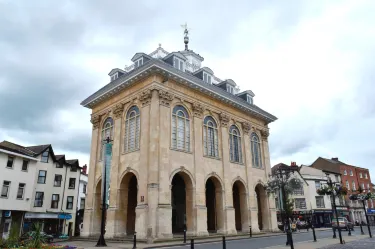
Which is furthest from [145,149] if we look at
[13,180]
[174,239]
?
[13,180]

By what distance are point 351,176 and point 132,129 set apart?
56.7 m

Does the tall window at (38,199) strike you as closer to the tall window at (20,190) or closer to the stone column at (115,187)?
the tall window at (20,190)

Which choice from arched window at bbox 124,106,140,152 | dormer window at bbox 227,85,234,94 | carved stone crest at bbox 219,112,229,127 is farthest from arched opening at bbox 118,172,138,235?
dormer window at bbox 227,85,234,94

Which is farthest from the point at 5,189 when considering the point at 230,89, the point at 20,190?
the point at 230,89

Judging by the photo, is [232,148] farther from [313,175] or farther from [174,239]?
[313,175]

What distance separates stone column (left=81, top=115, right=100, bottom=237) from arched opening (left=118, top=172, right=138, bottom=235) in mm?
3389

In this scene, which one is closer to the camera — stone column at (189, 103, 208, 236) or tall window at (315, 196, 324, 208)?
stone column at (189, 103, 208, 236)

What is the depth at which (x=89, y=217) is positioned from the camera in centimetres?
2645

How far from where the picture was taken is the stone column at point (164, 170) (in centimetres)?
2044

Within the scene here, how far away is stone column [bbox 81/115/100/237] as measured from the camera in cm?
2625

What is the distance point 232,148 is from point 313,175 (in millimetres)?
32723

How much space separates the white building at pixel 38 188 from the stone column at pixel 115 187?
10.9 metres

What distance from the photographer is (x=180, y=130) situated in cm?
2488

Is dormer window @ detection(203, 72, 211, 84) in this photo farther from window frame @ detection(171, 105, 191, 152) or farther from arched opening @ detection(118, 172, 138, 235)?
arched opening @ detection(118, 172, 138, 235)
